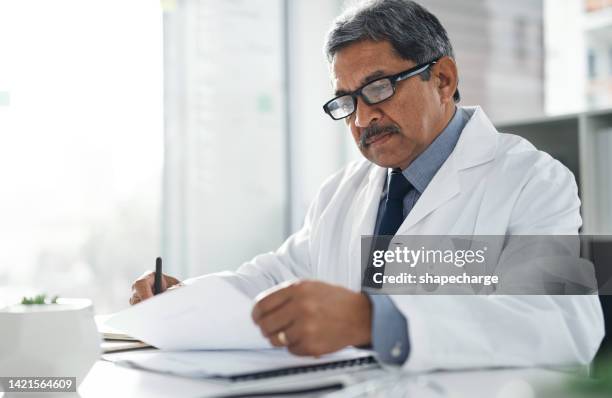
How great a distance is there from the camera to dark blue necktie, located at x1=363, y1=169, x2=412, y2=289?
1603 millimetres

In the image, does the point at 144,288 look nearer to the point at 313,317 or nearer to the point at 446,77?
the point at 313,317

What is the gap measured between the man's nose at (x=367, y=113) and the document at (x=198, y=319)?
2.33ft

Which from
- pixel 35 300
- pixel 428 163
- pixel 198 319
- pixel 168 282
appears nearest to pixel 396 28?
pixel 428 163

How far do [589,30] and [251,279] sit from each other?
9.97 feet

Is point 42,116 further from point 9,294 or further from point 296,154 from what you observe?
point 296,154

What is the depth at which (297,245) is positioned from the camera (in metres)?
1.86

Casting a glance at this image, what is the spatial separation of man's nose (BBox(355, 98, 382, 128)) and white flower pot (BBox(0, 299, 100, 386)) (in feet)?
3.10

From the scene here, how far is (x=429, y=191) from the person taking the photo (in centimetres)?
154

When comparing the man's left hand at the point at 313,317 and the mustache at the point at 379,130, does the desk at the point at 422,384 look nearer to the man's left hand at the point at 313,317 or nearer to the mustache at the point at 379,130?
the man's left hand at the point at 313,317

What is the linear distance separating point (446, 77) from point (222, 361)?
0.99 m

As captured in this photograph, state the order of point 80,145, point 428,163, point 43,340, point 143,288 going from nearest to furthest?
point 43,340, point 143,288, point 428,163, point 80,145

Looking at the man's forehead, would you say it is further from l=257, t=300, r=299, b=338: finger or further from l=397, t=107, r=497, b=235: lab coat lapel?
l=257, t=300, r=299, b=338: finger

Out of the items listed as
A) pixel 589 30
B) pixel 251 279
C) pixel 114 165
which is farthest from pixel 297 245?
pixel 589 30

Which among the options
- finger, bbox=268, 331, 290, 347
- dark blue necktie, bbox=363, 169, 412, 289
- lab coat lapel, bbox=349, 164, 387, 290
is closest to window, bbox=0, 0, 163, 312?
lab coat lapel, bbox=349, 164, 387, 290
